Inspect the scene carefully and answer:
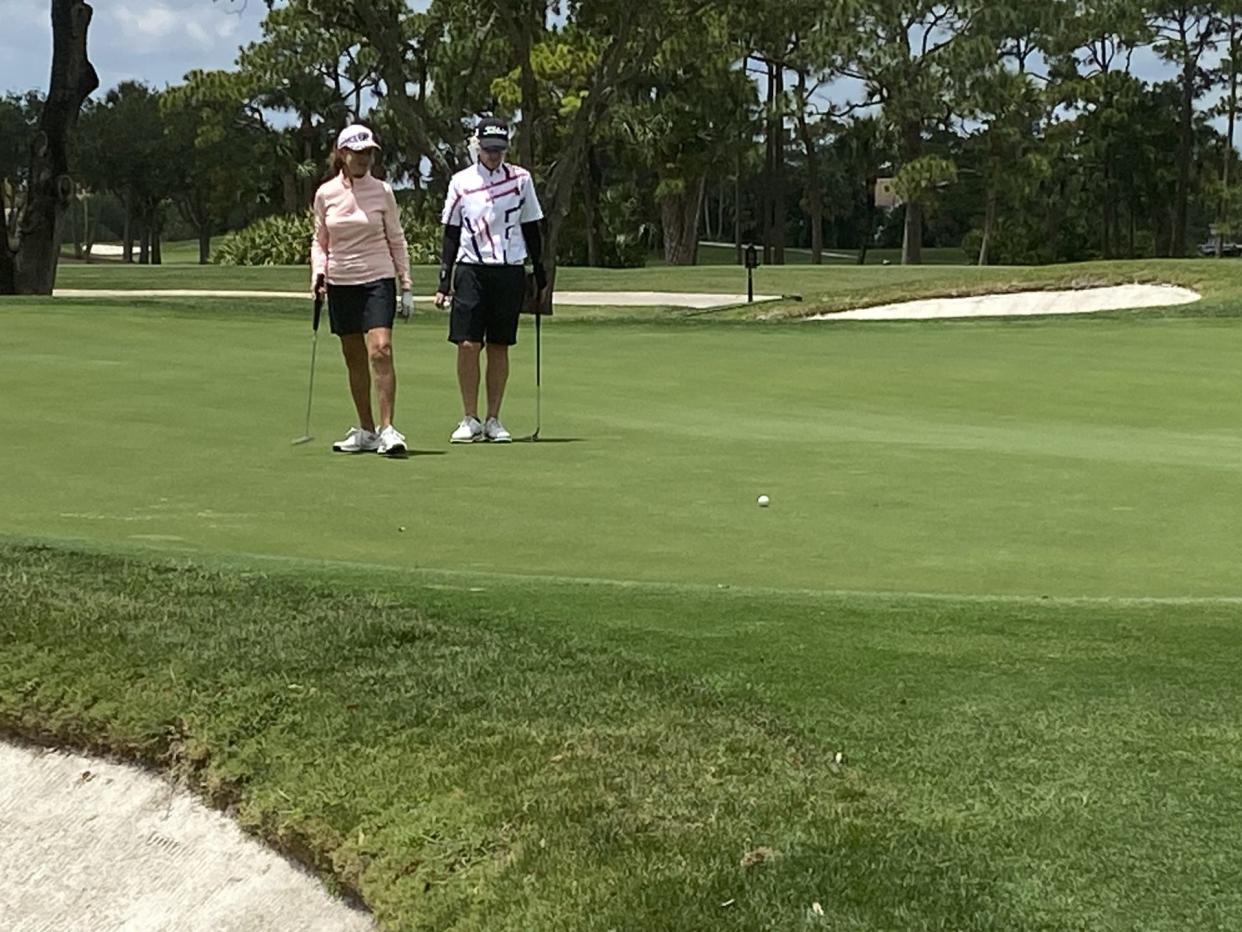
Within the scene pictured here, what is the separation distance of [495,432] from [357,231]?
1.34 m

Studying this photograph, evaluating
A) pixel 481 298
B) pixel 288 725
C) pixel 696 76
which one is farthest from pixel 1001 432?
pixel 696 76

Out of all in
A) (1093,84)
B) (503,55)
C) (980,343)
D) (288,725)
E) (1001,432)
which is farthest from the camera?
(1093,84)

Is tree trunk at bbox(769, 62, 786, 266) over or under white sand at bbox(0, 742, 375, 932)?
over

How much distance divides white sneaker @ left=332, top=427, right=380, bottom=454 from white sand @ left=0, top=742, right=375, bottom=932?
4.80 metres

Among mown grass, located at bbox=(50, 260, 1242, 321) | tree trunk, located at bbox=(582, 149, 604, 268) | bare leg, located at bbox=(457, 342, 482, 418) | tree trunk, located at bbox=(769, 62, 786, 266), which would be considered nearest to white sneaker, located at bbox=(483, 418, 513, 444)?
bare leg, located at bbox=(457, 342, 482, 418)

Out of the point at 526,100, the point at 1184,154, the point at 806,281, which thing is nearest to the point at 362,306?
the point at 526,100

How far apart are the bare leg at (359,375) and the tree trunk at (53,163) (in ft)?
66.4

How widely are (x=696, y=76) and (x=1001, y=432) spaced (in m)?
51.7

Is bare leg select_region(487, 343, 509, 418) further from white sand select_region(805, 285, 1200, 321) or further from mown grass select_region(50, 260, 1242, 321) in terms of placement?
white sand select_region(805, 285, 1200, 321)

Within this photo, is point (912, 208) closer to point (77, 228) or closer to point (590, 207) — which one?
point (590, 207)

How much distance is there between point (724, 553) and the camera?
6293mm

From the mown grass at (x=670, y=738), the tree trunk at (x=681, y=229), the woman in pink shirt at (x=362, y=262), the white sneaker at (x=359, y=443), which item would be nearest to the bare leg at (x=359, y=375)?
the woman in pink shirt at (x=362, y=262)

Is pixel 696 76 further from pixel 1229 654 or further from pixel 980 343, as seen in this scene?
pixel 1229 654

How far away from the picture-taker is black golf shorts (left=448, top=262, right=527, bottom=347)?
980 centimetres
